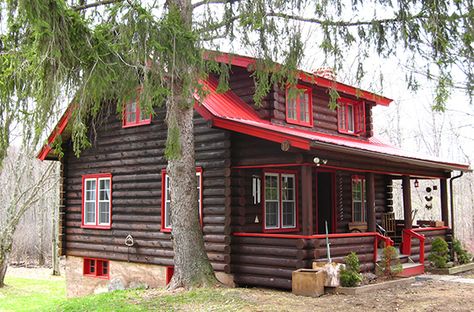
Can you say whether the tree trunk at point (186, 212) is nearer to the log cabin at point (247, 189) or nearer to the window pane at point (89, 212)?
the log cabin at point (247, 189)

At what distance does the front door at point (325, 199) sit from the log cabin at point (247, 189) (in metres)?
0.03

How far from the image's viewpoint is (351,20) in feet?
31.8

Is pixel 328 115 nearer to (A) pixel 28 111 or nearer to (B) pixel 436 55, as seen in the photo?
(B) pixel 436 55

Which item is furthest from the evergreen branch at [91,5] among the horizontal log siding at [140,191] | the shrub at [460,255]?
the shrub at [460,255]

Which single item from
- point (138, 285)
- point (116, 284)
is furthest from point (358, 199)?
point (116, 284)

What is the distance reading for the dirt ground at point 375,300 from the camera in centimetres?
899

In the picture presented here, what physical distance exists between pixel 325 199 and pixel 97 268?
698 centimetres

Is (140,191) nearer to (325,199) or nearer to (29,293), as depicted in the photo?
(325,199)

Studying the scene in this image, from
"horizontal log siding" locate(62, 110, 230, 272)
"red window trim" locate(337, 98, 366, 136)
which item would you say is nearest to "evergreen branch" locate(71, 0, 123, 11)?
"horizontal log siding" locate(62, 110, 230, 272)

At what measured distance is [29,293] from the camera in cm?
2062

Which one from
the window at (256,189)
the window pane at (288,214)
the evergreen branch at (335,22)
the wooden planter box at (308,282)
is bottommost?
the wooden planter box at (308,282)

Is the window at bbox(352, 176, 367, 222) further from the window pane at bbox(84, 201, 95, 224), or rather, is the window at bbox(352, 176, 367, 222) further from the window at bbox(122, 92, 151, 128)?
the window pane at bbox(84, 201, 95, 224)

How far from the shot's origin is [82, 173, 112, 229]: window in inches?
594

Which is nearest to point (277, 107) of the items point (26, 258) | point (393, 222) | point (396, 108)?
point (393, 222)
